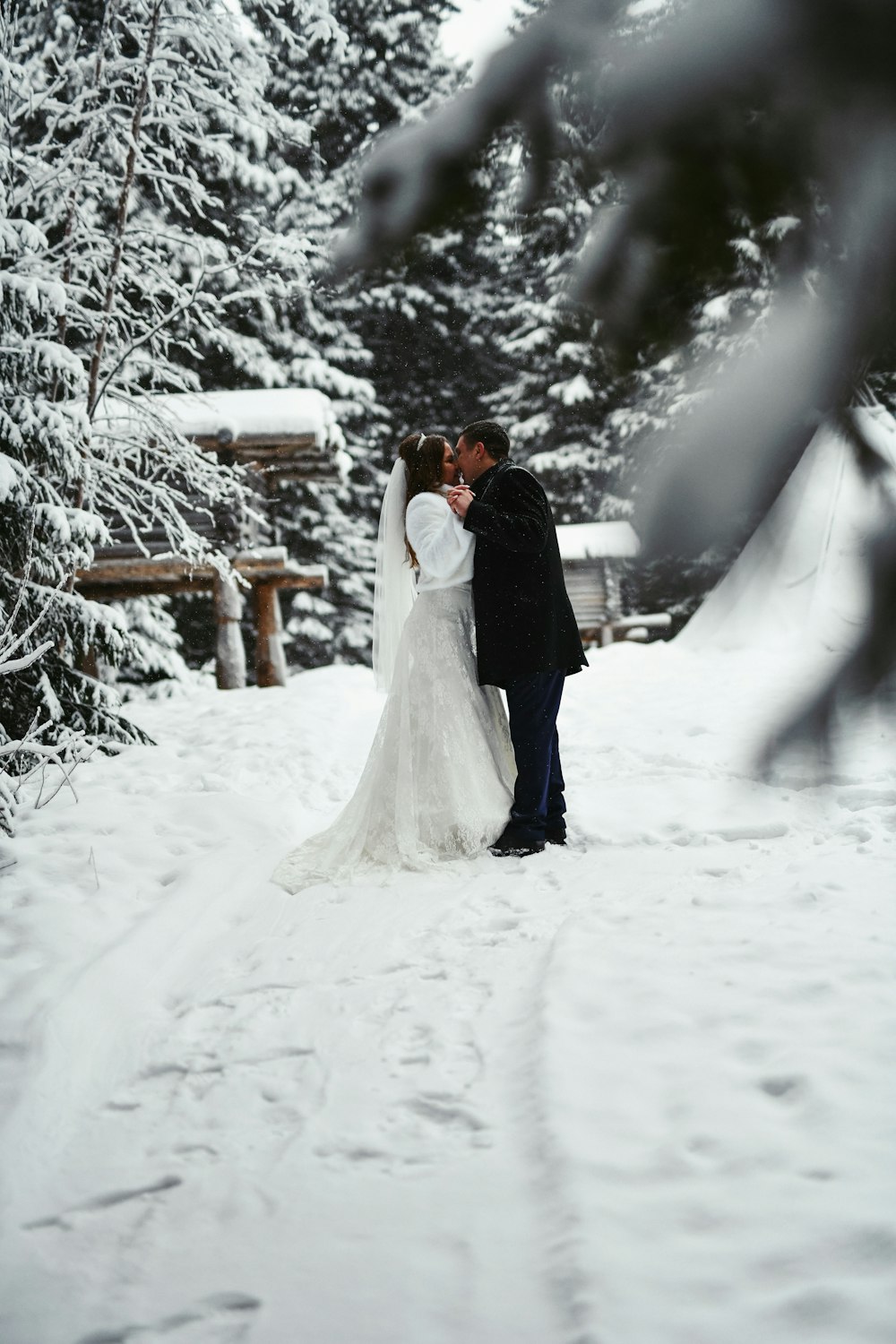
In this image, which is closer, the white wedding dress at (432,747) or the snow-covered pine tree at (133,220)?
the white wedding dress at (432,747)

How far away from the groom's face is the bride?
4.9 inches

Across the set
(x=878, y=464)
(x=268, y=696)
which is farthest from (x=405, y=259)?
(x=268, y=696)

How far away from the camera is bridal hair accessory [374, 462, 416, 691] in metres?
4.07

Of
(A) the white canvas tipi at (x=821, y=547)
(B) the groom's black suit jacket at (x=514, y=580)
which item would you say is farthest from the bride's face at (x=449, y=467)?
(A) the white canvas tipi at (x=821, y=547)

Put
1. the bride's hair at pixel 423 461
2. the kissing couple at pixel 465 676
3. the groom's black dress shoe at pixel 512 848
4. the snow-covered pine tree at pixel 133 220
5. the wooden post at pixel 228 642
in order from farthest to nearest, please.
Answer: the wooden post at pixel 228 642, the snow-covered pine tree at pixel 133 220, the bride's hair at pixel 423 461, the groom's black dress shoe at pixel 512 848, the kissing couple at pixel 465 676

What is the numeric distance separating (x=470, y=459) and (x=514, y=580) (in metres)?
0.57

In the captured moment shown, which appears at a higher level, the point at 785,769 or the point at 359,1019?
the point at 785,769

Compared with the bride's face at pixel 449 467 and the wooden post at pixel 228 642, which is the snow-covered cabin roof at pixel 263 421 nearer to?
the wooden post at pixel 228 642

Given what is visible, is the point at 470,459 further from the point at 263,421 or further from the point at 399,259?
the point at 263,421

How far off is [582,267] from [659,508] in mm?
183

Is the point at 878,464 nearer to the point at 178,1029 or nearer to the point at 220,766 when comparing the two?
the point at 178,1029

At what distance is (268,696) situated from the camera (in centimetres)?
862

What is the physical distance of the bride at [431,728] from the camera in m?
3.80

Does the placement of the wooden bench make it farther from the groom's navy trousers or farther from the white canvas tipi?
the white canvas tipi
